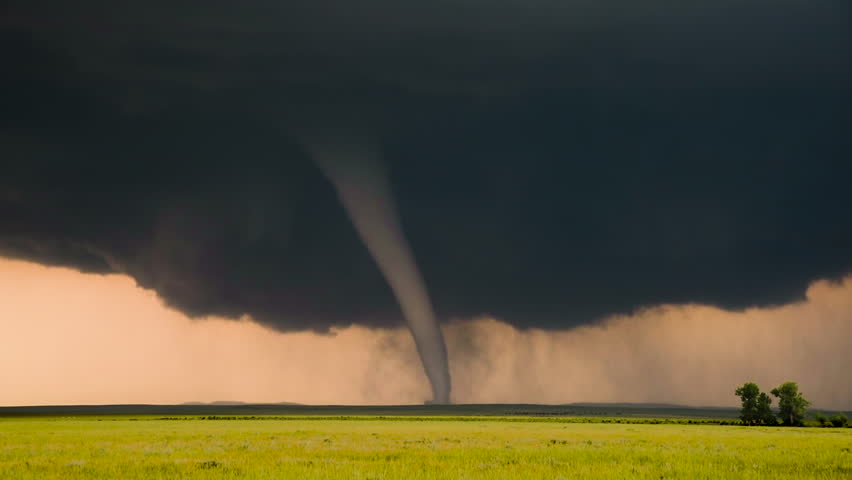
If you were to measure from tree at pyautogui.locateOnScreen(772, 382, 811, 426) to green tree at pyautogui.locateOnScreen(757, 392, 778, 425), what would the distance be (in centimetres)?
547

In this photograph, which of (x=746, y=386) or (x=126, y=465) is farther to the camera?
(x=746, y=386)

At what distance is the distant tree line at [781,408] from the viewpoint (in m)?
113

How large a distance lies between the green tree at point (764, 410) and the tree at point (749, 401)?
0.50m

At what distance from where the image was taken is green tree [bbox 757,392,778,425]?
12294 cm

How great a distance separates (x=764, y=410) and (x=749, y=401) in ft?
9.10

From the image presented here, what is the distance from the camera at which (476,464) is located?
2236 cm

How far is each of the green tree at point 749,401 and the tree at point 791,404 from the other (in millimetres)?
7996

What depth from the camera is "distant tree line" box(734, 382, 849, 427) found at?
369 feet

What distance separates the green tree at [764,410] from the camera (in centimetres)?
12294

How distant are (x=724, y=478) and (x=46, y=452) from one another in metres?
26.5

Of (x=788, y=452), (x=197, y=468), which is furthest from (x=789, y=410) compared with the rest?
(x=197, y=468)

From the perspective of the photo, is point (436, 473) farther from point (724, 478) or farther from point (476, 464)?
point (724, 478)

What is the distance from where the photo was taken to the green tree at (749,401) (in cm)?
12506

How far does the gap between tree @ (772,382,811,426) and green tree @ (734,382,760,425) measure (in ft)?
26.2
